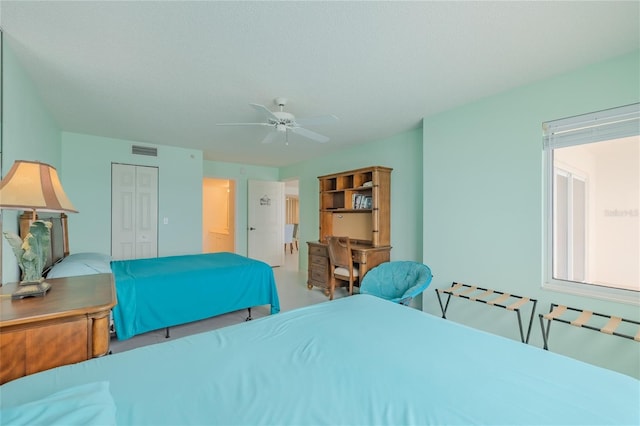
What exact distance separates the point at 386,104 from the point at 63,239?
13.0 ft

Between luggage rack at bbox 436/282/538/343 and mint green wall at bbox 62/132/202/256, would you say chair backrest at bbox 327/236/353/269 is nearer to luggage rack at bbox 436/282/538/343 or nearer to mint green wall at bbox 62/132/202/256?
luggage rack at bbox 436/282/538/343

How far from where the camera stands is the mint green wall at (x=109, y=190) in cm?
414

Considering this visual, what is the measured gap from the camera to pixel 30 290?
62.2 inches

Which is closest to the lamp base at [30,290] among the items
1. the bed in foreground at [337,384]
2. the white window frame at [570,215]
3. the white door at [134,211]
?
the bed in foreground at [337,384]

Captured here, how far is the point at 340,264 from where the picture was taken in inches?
161

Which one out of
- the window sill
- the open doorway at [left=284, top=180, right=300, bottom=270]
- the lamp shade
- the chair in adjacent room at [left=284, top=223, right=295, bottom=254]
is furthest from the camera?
the chair in adjacent room at [left=284, top=223, right=295, bottom=254]

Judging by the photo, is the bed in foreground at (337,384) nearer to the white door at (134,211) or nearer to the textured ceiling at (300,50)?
the textured ceiling at (300,50)

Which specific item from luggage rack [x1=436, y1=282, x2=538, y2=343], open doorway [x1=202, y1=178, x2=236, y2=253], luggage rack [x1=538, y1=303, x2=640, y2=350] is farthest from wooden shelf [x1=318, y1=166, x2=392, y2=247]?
open doorway [x1=202, y1=178, x2=236, y2=253]

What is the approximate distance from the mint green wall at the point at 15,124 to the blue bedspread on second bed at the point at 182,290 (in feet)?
2.79

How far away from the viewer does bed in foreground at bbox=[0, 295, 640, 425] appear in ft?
2.85

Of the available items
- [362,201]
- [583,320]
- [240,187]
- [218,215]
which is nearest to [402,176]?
[362,201]

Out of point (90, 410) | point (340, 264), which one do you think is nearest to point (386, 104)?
point (340, 264)

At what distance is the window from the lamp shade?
142 inches

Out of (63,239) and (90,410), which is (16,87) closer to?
(63,239)
